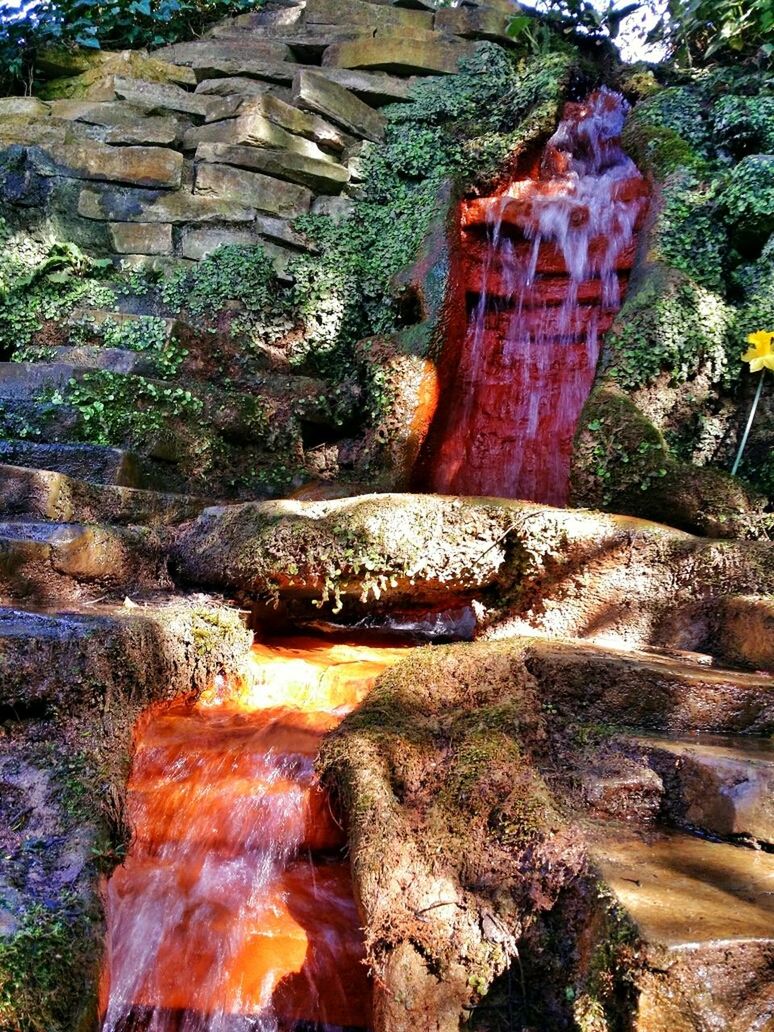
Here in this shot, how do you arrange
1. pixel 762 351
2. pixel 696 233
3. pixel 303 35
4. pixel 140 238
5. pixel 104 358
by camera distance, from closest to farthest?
1. pixel 762 351
2. pixel 696 233
3. pixel 104 358
4. pixel 140 238
5. pixel 303 35

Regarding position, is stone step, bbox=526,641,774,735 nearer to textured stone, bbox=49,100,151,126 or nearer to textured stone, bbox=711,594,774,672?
textured stone, bbox=711,594,774,672

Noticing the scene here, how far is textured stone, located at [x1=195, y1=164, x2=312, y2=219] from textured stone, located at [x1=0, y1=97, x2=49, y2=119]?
78.0 inches

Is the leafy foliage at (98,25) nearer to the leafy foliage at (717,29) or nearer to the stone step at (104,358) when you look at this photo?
the stone step at (104,358)

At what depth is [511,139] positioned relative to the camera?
26.1 feet

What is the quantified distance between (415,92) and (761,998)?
988 cm

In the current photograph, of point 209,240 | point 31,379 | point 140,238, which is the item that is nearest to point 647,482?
point 31,379

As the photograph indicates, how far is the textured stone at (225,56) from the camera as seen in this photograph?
29.3 ft

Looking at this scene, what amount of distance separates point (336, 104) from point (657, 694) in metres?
8.12

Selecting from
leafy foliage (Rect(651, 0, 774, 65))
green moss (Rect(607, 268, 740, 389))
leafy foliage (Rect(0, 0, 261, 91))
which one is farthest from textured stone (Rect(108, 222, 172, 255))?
leafy foliage (Rect(651, 0, 774, 65))

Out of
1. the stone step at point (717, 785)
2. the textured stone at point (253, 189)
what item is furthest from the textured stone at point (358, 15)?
the stone step at point (717, 785)

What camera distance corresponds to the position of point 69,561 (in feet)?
13.8

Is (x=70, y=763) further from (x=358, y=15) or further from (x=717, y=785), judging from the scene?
(x=358, y=15)

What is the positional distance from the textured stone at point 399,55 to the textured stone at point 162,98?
1957 millimetres

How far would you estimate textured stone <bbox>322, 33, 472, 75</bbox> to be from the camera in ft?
31.1
